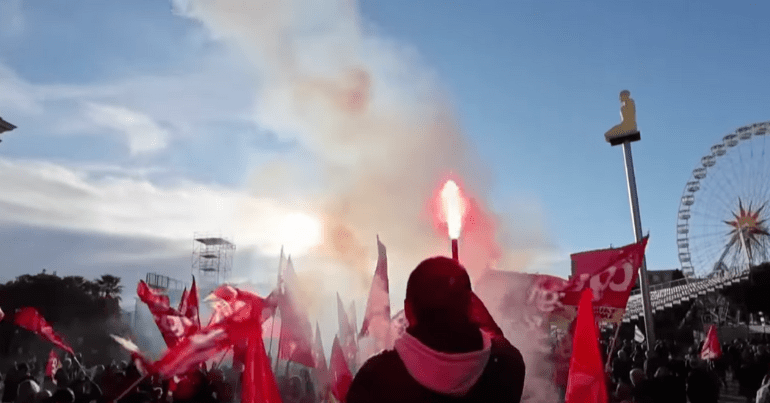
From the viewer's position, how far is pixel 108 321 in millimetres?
44844

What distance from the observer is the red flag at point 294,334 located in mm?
11414

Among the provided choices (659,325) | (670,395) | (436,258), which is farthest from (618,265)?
(659,325)

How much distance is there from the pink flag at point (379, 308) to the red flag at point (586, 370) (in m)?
3.50

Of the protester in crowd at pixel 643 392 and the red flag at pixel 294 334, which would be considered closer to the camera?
the protester in crowd at pixel 643 392

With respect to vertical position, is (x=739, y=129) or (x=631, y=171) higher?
(x=739, y=129)

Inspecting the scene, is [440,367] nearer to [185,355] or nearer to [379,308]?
[185,355]

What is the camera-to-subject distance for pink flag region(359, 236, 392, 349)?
9.13m

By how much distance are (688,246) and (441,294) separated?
172 feet

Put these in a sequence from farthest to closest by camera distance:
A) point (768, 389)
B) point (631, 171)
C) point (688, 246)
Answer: point (688, 246), point (631, 171), point (768, 389)

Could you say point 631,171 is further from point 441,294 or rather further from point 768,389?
point 441,294

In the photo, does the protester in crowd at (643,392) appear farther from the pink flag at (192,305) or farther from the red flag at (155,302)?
the pink flag at (192,305)

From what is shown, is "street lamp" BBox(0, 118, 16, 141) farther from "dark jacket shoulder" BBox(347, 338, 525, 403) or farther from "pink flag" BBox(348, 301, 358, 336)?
"dark jacket shoulder" BBox(347, 338, 525, 403)

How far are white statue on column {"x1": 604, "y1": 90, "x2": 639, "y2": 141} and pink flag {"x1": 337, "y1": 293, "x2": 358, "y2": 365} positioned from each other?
9339mm

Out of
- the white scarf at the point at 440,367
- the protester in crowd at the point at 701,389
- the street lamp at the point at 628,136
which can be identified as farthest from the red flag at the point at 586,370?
the street lamp at the point at 628,136
